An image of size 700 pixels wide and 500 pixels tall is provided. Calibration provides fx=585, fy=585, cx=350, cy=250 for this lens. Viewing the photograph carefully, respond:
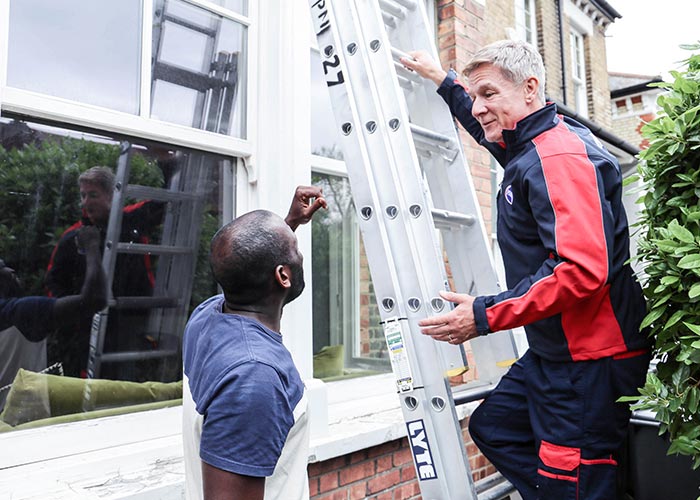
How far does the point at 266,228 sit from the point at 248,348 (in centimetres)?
28

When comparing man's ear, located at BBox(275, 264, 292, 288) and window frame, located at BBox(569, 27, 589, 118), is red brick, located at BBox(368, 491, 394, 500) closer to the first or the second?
man's ear, located at BBox(275, 264, 292, 288)

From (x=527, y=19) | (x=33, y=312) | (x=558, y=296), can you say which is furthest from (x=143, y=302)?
(x=527, y=19)

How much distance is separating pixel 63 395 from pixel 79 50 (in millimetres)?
1330

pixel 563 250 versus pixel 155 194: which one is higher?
pixel 155 194

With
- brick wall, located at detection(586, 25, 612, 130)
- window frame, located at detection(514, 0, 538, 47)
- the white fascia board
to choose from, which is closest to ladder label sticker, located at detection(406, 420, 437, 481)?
window frame, located at detection(514, 0, 538, 47)

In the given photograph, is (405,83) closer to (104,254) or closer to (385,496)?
(104,254)

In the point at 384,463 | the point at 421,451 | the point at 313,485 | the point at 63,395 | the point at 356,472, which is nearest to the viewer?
the point at 421,451

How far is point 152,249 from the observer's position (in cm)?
253

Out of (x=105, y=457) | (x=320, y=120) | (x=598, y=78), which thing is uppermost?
(x=598, y=78)

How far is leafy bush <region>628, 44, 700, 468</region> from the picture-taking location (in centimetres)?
147

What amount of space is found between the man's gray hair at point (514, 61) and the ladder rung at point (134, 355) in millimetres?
1736

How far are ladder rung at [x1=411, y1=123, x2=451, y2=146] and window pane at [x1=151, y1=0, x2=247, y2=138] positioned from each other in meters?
1.01

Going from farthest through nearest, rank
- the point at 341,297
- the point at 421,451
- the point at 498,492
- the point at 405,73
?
1. the point at 341,297
2. the point at 405,73
3. the point at 498,492
4. the point at 421,451

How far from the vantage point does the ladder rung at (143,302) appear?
240cm
